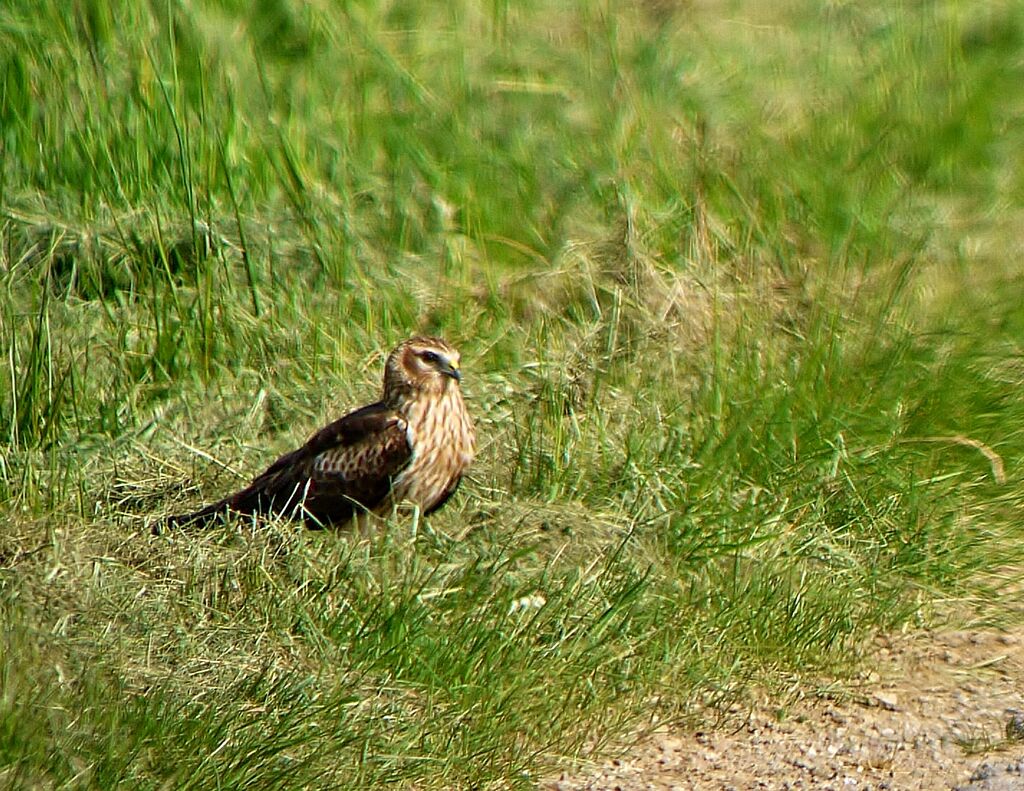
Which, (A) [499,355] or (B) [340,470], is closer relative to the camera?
(B) [340,470]

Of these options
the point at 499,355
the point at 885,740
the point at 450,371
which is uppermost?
the point at 450,371

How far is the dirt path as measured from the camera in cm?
471

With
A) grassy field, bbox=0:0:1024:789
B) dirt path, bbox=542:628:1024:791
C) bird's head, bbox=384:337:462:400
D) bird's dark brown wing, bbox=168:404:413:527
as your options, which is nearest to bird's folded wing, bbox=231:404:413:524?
bird's dark brown wing, bbox=168:404:413:527

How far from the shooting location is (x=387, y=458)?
5941 millimetres

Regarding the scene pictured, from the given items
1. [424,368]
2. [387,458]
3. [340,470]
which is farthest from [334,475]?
[424,368]

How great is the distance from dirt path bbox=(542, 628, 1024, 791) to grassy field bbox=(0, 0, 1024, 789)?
114mm

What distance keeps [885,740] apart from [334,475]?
1.92 meters

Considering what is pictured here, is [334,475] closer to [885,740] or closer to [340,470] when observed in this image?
[340,470]

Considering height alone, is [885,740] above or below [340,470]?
below

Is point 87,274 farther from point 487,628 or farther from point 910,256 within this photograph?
point 910,256

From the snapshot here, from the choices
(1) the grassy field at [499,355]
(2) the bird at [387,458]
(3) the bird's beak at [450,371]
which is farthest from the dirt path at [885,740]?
(3) the bird's beak at [450,371]

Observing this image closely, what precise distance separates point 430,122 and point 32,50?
1.66 metres

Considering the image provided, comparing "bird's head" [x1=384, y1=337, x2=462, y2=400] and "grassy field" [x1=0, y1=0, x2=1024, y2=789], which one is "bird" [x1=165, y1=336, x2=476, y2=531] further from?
"grassy field" [x1=0, y1=0, x2=1024, y2=789]

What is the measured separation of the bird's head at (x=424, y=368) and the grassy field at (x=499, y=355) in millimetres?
338
